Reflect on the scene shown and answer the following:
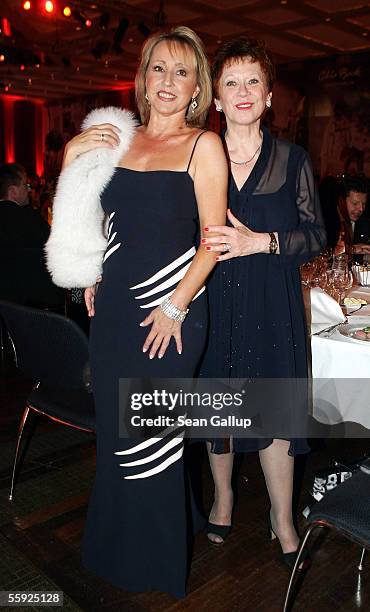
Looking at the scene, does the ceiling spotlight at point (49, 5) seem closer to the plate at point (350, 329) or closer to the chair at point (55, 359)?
the chair at point (55, 359)

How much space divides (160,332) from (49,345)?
54 centimetres

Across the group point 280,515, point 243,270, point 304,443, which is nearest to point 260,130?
point 243,270

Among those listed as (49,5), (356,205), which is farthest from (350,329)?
(49,5)

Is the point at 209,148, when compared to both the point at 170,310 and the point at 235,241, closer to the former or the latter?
the point at 235,241

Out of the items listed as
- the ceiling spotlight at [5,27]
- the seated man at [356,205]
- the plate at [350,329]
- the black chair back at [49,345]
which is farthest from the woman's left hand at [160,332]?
the ceiling spotlight at [5,27]

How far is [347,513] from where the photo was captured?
4.62 feet

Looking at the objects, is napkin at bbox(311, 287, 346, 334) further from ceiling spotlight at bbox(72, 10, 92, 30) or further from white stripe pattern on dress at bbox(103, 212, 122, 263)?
ceiling spotlight at bbox(72, 10, 92, 30)

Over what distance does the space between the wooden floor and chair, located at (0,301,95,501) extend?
0.45 m

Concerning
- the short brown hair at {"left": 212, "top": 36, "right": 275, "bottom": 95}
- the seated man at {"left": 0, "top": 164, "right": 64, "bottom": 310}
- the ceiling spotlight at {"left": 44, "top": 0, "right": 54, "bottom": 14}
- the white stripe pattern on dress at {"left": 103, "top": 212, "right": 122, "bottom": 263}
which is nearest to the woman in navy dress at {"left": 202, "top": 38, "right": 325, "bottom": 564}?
the short brown hair at {"left": 212, "top": 36, "right": 275, "bottom": 95}

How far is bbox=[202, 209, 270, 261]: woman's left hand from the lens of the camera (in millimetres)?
1596

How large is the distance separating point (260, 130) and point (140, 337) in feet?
2.64

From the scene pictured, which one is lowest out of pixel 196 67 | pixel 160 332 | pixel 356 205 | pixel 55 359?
pixel 55 359

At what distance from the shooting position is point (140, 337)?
1.67m

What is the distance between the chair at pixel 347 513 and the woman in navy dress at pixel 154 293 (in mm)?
477
